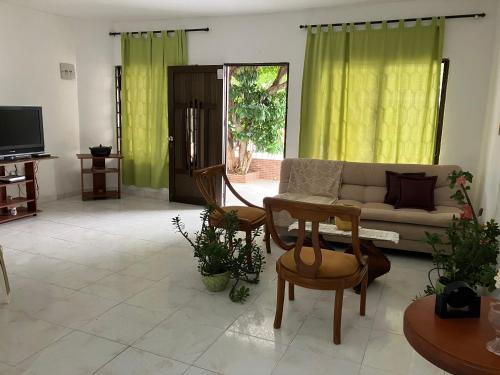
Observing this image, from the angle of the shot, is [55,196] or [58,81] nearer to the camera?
[58,81]

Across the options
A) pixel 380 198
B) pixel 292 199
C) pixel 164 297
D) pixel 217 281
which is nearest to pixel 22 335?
pixel 164 297

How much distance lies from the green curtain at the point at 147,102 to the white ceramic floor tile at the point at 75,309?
135 inches

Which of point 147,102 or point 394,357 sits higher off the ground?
point 147,102

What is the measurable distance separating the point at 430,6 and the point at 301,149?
2.16 m

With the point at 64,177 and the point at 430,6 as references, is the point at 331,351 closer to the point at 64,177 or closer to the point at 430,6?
the point at 430,6

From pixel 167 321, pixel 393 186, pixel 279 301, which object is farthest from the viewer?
pixel 393 186

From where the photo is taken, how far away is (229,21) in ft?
18.4

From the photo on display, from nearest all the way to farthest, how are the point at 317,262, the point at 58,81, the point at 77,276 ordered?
the point at 317,262
the point at 77,276
the point at 58,81

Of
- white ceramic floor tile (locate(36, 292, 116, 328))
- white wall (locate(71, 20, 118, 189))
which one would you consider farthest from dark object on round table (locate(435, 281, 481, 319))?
white wall (locate(71, 20, 118, 189))

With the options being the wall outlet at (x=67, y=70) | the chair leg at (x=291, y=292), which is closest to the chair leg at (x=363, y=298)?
the chair leg at (x=291, y=292)

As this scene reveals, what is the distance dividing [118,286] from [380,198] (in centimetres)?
287

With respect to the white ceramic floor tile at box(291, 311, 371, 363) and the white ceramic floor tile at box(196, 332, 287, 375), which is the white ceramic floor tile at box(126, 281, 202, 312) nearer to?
the white ceramic floor tile at box(196, 332, 287, 375)

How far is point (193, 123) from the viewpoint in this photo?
6.00 metres

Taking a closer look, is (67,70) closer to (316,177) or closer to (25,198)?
(25,198)
